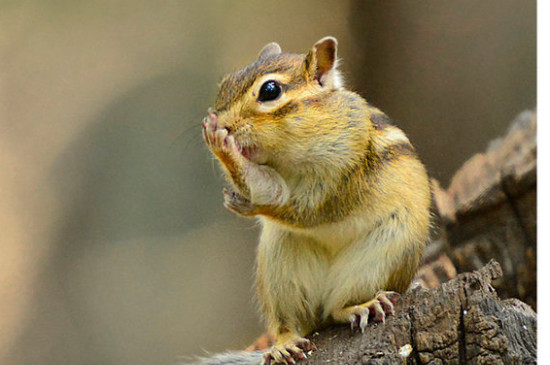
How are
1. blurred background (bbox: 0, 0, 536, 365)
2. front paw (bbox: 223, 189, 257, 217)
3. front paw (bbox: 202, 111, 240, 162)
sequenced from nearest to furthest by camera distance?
front paw (bbox: 202, 111, 240, 162) < front paw (bbox: 223, 189, 257, 217) < blurred background (bbox: 0, 0, 536, 365)

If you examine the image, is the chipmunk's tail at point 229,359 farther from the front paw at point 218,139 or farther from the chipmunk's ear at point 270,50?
the chipmunk's ear at point 270,50

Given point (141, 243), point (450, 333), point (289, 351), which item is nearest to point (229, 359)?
point (289, 351)

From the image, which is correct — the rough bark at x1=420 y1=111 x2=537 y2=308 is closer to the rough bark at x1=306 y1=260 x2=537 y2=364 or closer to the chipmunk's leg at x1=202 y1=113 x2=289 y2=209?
the rough bark at x1=306 y1=260 x2=537 y2=364

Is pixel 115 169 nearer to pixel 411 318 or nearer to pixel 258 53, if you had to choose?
pixel 258 53

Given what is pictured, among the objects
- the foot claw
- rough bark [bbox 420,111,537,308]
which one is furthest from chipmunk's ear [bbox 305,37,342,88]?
the foot claw

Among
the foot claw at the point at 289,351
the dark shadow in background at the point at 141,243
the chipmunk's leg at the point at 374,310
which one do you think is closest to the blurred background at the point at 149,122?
the dark shadow in background at the point at 141,243
